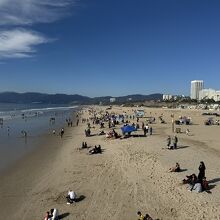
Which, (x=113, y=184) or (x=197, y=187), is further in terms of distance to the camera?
(x=113, y=184)

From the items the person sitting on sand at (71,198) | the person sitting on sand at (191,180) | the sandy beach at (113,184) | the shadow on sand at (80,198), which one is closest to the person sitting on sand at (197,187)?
the sandy beach at (113,184)

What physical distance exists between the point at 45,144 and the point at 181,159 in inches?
608

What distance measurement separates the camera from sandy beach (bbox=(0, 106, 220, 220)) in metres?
13.5

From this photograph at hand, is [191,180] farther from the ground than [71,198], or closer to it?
farther from the ground

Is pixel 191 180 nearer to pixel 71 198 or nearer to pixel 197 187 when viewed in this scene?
pixel 197 187

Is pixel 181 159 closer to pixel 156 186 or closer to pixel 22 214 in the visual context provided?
pixel 156 186

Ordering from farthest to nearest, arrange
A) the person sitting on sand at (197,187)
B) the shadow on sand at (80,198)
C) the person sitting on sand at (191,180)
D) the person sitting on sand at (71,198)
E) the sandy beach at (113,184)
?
the person sitting on sand at (191,180)
the person sitting on sand at (197,187)
the shadow on sand at (80,198)
the person sitting on sand at (71,198)
the sandy beach at (113,184)

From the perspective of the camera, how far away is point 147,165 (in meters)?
20.9

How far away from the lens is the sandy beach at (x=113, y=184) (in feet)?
44.3

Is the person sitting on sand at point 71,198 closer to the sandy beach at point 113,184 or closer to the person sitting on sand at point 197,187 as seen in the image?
the sandy beach at point 113,184

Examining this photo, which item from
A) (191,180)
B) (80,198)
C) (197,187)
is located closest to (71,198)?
(80,198)

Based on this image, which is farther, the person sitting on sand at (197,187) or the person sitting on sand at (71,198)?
the person sitting on sand at (197,187)

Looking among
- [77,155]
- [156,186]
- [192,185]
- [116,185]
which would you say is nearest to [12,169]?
[77,155]

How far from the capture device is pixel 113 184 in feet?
56.1
